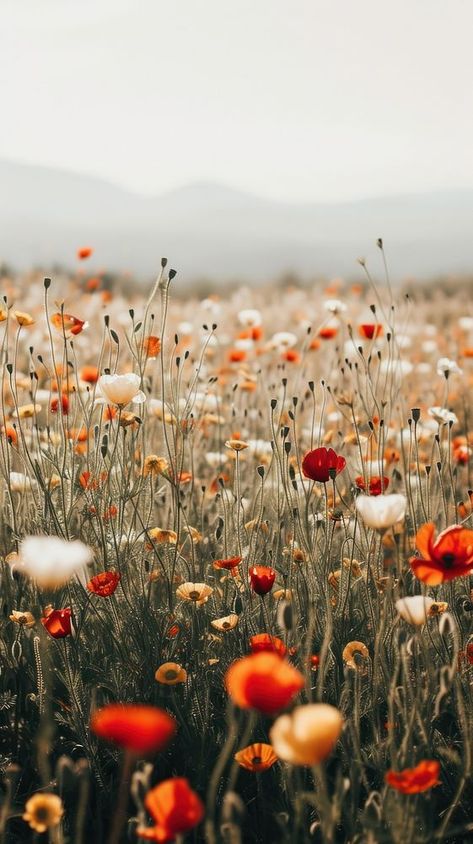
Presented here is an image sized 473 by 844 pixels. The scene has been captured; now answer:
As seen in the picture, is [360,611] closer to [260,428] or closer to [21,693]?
[21,693]

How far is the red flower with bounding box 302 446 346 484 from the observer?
1.74m

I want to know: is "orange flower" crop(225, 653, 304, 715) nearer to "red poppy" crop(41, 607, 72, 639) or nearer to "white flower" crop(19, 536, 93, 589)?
"white flower" crop(19, 536, 93, 589)

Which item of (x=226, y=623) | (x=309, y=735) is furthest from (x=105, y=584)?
(x=309, y=735)

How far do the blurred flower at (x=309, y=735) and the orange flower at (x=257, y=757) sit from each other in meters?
0.46

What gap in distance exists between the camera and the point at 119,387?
1.82 meters

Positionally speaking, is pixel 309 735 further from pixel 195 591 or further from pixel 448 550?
pixel 195 591

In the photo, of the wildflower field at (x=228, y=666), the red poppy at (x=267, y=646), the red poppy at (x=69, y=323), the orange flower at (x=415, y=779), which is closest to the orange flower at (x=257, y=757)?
the wildflower field at (x=228, y=666)

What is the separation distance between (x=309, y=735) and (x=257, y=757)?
1.71 feet

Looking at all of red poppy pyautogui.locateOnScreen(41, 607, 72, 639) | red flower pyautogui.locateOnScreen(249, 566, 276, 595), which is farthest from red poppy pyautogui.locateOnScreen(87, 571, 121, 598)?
red flower pyautogui.locateOnScreen(249, 566, 276, 595)

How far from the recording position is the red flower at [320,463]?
1.74 metres

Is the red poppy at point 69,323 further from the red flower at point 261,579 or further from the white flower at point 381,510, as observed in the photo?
the white flower at point 381,510

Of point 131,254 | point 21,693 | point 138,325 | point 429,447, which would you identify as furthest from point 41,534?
point 131,254

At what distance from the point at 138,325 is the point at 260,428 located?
1.39 metres

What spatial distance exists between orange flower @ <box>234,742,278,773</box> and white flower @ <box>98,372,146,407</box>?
78 cm
